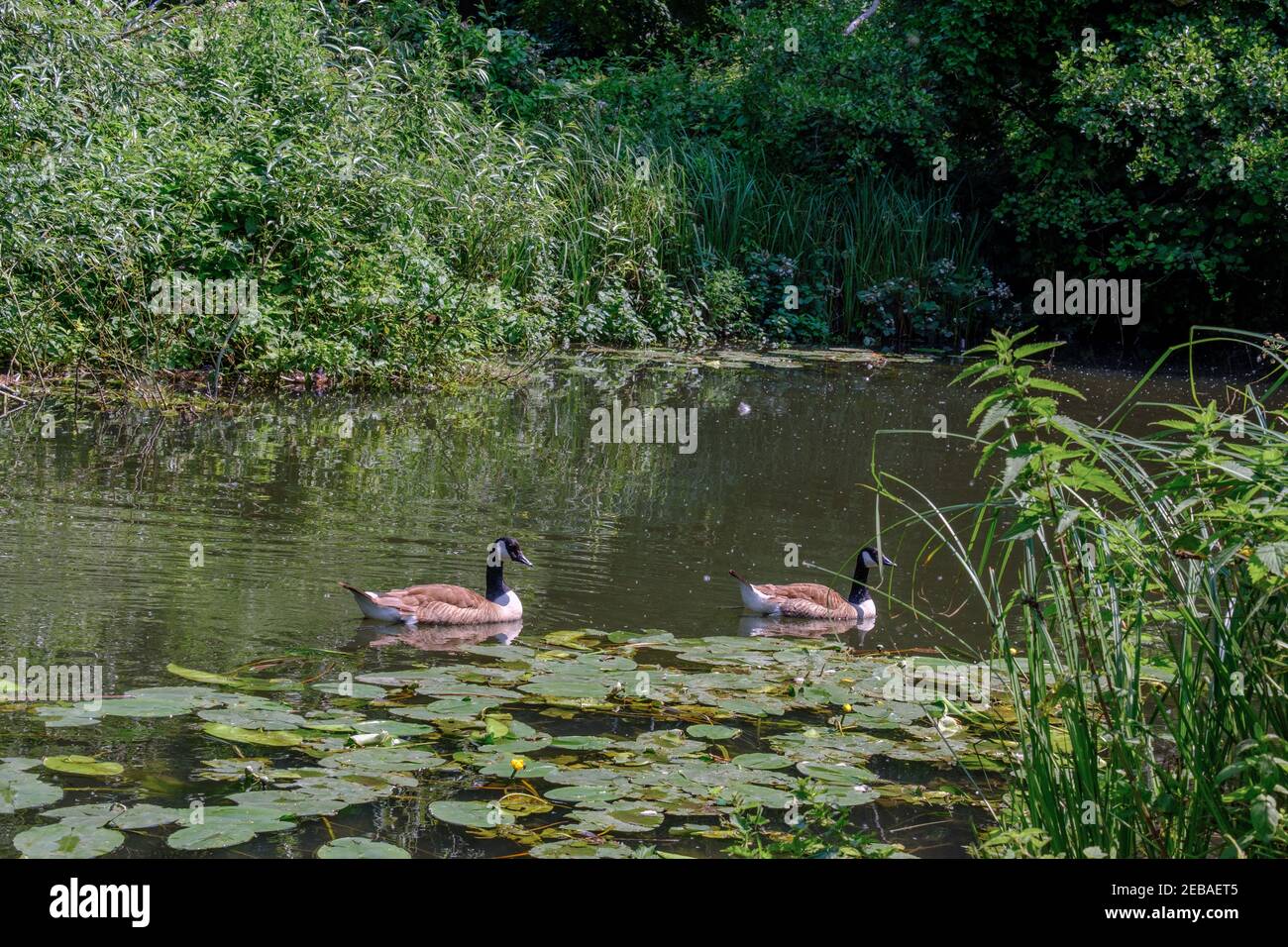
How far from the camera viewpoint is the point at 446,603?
22.1 ft

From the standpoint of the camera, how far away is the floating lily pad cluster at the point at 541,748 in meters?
3.99

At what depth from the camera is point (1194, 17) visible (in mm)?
16812

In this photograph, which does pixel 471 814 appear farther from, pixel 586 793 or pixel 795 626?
pixel 795 626

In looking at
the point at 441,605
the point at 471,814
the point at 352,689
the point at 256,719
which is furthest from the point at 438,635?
the point at 471,814

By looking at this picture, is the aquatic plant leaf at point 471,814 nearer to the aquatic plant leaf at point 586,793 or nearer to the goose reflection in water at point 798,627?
the aquatic plant leaf at point 586,793

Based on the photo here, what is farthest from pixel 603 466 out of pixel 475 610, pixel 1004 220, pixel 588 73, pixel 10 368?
pixel 588 73

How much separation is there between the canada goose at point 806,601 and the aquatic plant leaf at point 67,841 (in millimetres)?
3860

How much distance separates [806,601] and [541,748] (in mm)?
2882

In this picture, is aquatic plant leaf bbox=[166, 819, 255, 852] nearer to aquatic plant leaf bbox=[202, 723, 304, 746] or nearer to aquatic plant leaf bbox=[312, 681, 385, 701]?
aquatic plant leaf bbox=[202, 723, 304, 746]

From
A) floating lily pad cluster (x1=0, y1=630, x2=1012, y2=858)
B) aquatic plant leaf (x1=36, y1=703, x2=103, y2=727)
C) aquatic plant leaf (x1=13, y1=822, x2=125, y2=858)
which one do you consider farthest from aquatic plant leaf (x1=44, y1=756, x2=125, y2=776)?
aquatic plant leaf (x1=13, y1=822, x2=125, y2=858)

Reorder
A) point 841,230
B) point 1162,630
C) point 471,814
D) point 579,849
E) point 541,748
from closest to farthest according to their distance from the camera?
point 1162,630 → point 579,849 → point 471,814 → point 541,748 → point 841,230

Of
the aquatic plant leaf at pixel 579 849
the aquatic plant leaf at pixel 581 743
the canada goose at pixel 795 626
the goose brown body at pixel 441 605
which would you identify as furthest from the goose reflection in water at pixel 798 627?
the aquatic plant leaf at pixel 579 849

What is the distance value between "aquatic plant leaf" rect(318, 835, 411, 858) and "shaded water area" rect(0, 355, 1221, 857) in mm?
179

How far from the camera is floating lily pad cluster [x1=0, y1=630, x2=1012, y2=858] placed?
3.99 metres
